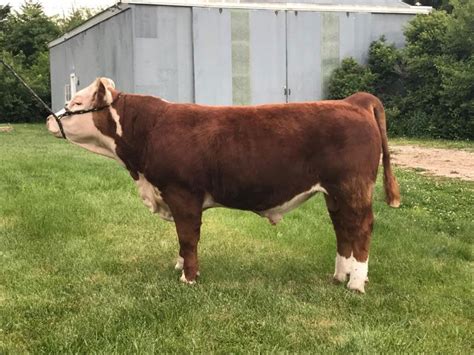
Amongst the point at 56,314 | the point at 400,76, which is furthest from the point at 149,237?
the point at 400,76

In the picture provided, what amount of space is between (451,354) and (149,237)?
3.87 meters

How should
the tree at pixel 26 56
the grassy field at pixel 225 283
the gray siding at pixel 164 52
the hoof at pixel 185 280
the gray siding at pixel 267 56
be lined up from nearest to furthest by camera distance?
the grassy field at pixel 225 283 < the hoof at pixel 185 280 < the gray siding at pixel 164 52 < the gray siding at pixel 267 56 < the tree at pixel 26 56

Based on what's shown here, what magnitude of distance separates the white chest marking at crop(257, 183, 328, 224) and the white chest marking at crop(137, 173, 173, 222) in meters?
0.86

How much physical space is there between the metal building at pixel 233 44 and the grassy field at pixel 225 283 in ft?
39.1

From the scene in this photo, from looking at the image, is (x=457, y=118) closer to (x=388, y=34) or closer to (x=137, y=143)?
(x=388, y=34)

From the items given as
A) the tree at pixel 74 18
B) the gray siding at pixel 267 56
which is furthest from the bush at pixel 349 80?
the tree at pixel 74 18

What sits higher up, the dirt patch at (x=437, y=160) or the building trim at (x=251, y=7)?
the building trim at (x=251, y=7)

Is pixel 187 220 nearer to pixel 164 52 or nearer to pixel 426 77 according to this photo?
pixel 164 52

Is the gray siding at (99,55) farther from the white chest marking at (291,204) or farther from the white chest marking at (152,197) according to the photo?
the white chest marking at (291,204)

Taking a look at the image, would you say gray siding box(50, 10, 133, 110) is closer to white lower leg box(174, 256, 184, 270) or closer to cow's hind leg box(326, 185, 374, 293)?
white lower leg box(174, 256, 184, 270)

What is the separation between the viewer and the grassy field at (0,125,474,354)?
13.0 feet

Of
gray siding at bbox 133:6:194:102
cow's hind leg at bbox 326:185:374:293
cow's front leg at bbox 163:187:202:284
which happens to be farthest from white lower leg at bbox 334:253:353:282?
gray siding at bbox 133:6:194:102

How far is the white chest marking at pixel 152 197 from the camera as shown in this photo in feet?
16.9

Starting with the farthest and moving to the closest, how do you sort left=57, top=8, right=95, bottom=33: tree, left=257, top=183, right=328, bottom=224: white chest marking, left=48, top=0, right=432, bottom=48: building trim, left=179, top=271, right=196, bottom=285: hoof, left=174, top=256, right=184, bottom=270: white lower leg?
left=57, top=8, right=95, bottom=33: tree → left=48, top=0, right=432, bottom=48: building trim → left=174, top=256, right=184, bottom=270: white lower leg → left=179, top=271, right=196, bottom=285: hoof → left=257, top=183, right=328, bottom=224: white chest marking
